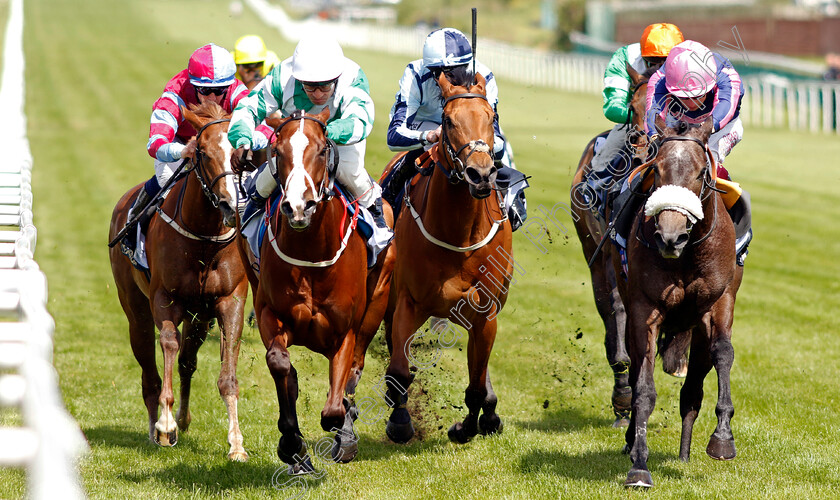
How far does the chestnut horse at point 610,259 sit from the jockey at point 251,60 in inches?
124

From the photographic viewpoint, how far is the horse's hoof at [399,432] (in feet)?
21.7

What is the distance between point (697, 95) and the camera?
579 centimetres

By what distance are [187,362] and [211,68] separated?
2026mm

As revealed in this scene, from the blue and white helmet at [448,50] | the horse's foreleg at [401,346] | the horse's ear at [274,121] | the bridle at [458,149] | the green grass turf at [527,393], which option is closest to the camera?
the horse's ear at [274,121]

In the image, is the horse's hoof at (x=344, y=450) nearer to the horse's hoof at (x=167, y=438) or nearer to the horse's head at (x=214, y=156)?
the horse's hoof at (x=167, y=438)

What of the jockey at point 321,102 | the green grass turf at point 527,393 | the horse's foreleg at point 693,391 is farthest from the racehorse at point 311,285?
the horse's foreleg at point 693,391

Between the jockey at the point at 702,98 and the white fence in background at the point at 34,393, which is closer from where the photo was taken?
the white fence in background at the point at 34,393

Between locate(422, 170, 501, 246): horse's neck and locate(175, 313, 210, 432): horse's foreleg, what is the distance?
187 cm

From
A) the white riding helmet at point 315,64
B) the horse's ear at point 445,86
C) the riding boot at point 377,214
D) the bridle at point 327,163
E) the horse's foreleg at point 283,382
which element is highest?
the white riding helmet at point 315,64

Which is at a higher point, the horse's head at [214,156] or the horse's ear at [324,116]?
the horse's ear at [324,116]

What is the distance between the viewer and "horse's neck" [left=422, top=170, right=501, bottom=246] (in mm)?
5922

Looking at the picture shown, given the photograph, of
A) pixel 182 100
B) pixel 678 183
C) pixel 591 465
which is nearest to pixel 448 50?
pixel 678 183

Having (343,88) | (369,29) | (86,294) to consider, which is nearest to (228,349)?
(343,88)

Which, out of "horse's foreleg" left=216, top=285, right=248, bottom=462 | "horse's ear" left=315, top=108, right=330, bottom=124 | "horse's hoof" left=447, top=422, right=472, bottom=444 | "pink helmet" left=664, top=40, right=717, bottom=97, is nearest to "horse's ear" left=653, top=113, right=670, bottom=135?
"pink helmet" left=664, top=40, right=717, bottom=97
